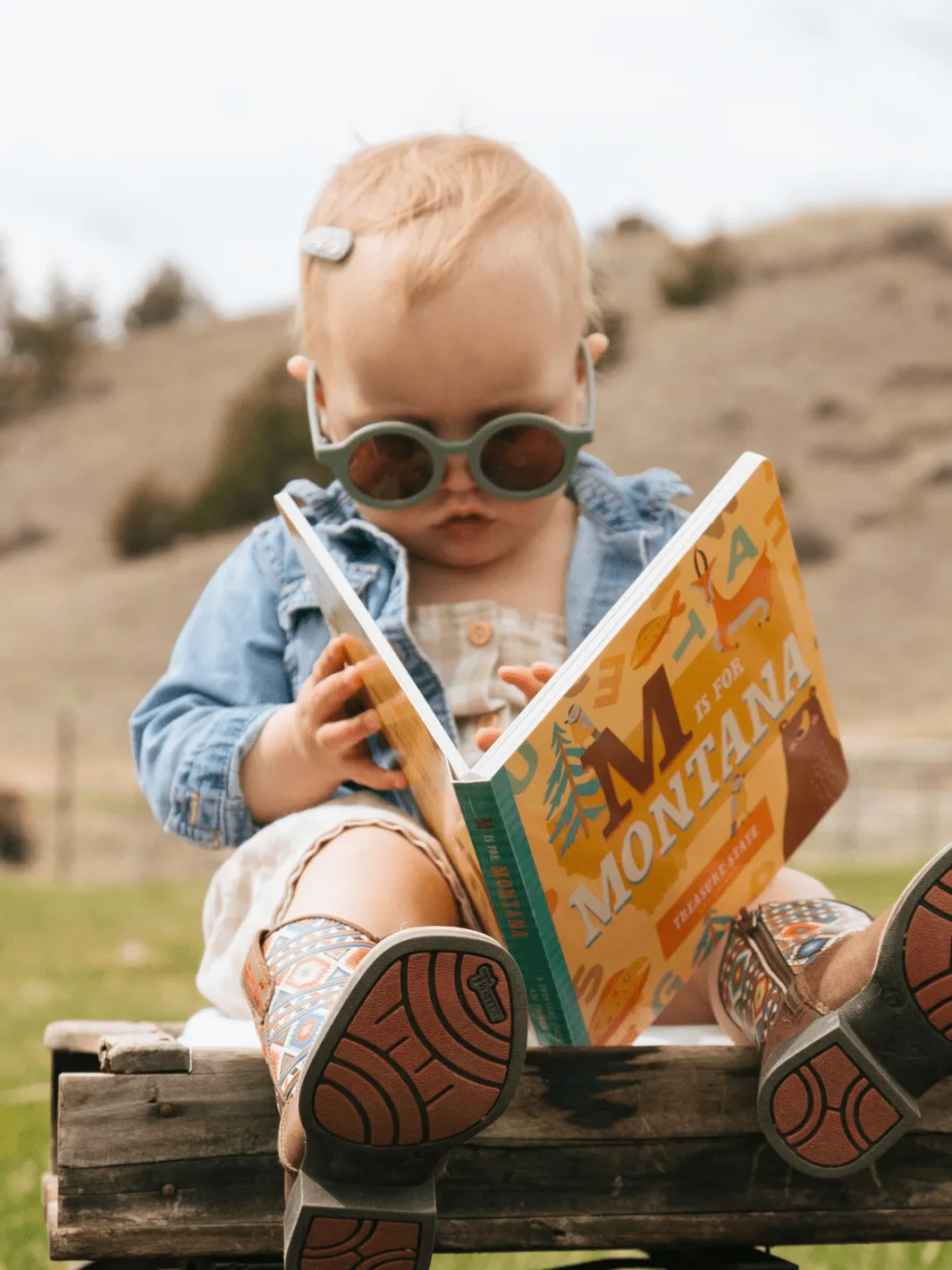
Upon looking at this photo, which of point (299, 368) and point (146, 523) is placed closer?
point (299, 368)

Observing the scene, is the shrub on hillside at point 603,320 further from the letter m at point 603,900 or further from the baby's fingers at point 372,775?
the letter m at point 603,900

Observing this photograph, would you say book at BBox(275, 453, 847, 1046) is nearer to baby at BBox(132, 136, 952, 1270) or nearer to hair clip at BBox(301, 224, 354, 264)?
baby at BBox(132, 136, 952, 1270)

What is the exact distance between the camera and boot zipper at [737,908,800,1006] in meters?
1.38

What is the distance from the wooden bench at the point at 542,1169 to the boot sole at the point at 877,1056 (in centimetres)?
10

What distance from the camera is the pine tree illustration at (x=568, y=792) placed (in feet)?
4.06

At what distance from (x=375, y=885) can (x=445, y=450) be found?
0.55 m

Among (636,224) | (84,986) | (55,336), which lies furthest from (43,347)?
(84,986)

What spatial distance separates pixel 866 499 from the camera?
31.3 meters

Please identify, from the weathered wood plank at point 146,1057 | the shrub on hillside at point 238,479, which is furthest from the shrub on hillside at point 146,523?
the weathered wood plank at point 146,1057

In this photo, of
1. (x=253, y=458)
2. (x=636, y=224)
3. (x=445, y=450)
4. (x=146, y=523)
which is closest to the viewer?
(x=445, y=450)

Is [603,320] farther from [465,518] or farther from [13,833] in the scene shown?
[13,833]

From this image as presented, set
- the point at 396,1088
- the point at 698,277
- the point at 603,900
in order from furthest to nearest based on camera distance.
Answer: the point at 698,277, the point at 603,900, the point at 396,1088

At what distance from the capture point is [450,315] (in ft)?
5.67

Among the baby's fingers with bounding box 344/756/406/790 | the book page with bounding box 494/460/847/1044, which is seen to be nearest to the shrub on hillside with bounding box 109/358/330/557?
the baby's fingers with bounding box 344/756/406/790
